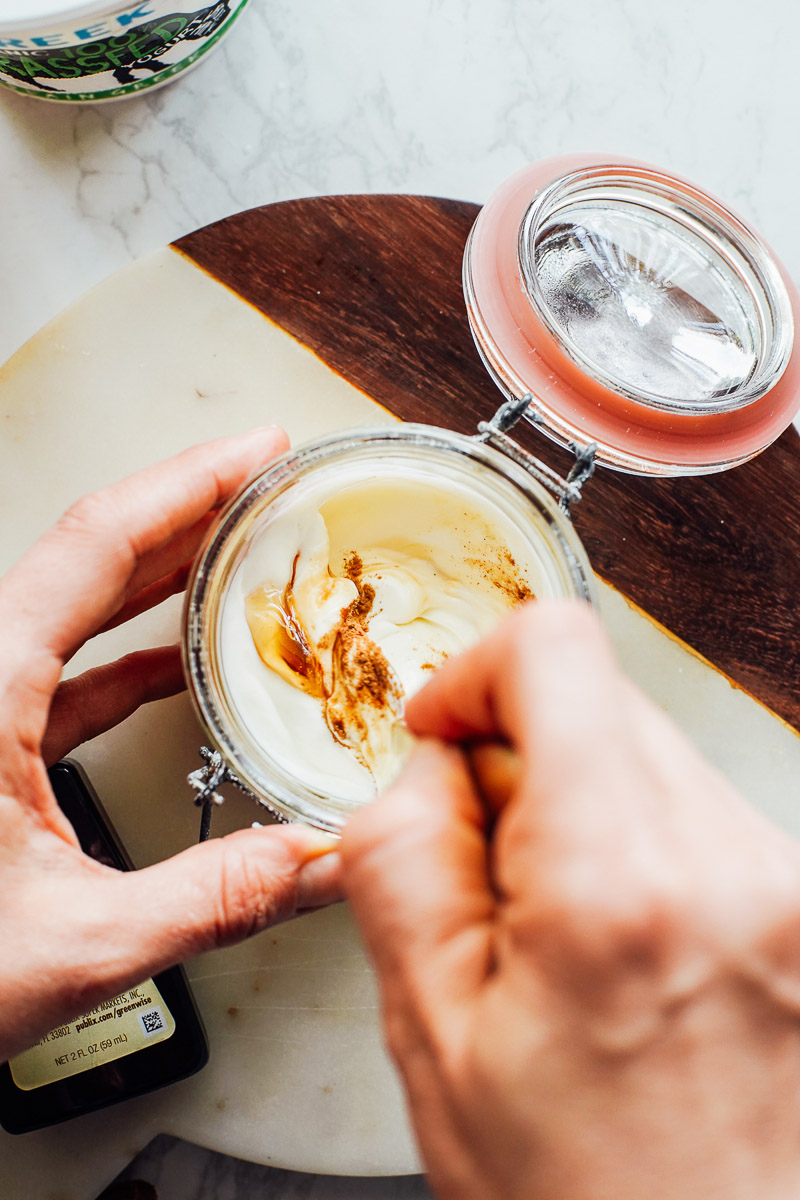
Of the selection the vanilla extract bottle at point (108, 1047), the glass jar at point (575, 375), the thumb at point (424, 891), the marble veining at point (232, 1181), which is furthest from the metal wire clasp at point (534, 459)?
the marble veining at point (232, 1181)

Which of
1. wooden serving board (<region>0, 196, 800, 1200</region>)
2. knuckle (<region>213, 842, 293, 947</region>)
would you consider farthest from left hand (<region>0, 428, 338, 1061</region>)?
wooden serving board (<region>0, 196, 800, 1200</region>)

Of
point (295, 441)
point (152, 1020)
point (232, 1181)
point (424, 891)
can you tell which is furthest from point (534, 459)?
point (232, 1181)

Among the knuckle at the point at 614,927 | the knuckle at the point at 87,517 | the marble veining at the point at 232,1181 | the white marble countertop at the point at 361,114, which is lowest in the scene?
the marble veining at the point at 232,1181

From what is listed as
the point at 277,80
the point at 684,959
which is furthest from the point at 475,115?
the point at 684,959

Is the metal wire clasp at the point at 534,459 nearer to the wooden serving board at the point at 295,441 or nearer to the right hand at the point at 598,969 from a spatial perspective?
the wooden serving board at the point at 295,441

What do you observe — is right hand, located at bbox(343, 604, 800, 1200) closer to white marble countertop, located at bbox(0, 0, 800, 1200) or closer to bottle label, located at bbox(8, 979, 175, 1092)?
bottle label, located at bbox(8, 979, 175, 1092)
